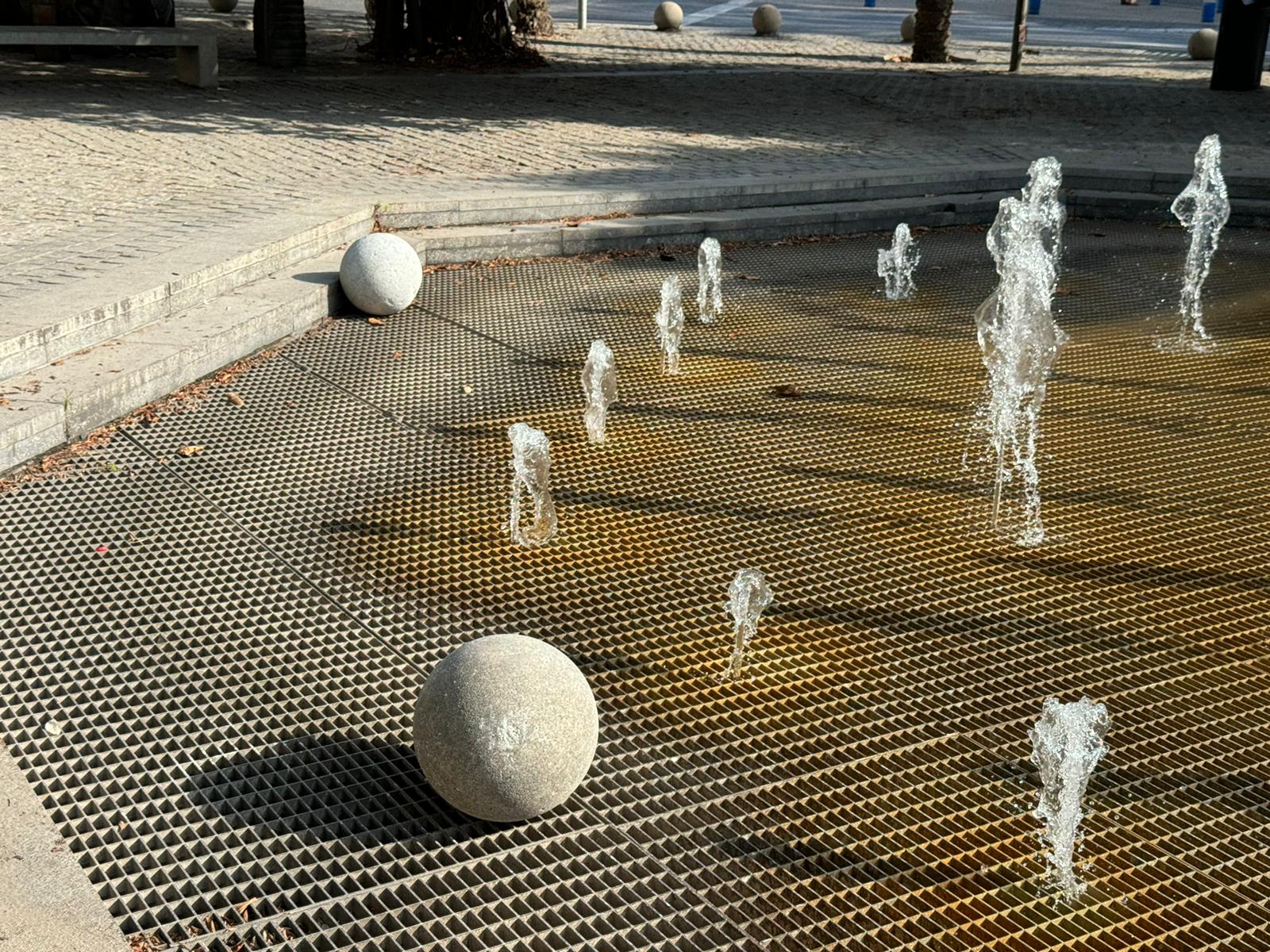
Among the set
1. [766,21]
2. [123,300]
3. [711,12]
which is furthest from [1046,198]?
[711,12]

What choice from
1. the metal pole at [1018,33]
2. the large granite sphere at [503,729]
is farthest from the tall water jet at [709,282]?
the metal pole at [1018,33]

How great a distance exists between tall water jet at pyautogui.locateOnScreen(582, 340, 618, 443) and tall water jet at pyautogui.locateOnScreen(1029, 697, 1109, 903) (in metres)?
2.92

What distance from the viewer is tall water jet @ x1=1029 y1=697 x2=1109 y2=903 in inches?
146

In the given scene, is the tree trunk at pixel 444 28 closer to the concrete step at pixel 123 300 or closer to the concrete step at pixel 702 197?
the concrete step at pixel 702 197

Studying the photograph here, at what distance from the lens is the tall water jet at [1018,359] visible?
6.26 metres

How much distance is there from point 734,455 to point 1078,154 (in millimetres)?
8136

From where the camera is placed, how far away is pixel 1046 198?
1215 cm

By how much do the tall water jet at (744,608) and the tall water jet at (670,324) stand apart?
2.65 m

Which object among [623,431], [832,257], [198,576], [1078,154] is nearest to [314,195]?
[832,257]

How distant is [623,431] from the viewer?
22.3 ft

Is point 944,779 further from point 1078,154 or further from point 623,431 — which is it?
point 1078,154

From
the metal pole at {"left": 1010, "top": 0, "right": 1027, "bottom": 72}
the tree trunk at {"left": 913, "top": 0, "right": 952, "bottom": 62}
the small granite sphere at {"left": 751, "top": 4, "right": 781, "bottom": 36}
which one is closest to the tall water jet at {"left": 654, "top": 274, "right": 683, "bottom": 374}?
the metal pole at {"left": 1010, "top": 0, "right": 1027, "bottom": 72}

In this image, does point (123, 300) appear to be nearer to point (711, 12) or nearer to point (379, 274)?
point (379, 274)

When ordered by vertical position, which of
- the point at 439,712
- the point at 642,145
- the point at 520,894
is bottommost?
the point at 520,894
